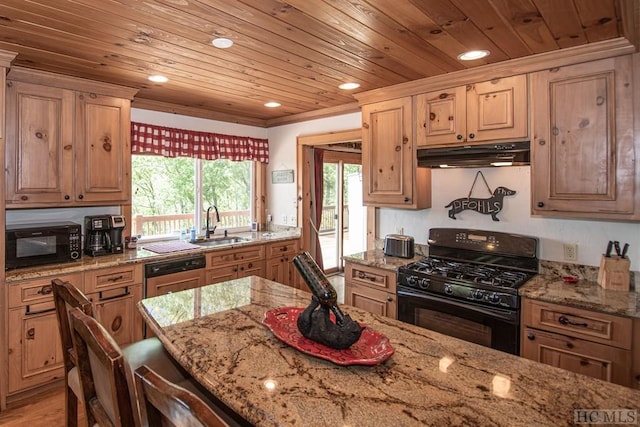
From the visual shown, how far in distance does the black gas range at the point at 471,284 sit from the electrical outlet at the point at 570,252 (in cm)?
18

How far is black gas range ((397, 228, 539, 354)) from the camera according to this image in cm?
223

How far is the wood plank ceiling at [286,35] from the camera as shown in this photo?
1755 mm

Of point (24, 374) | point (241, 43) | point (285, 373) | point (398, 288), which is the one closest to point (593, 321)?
point (398, 288)

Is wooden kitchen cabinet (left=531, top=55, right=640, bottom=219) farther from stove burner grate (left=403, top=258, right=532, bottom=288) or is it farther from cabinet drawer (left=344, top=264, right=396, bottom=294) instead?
cabinet drawer (left=344, top=264, right=396, bottom=294)

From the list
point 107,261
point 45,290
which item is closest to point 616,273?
point 107,261

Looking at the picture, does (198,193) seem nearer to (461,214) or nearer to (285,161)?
(285,161)

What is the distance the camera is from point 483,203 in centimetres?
291

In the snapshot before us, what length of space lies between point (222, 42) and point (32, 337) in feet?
7.76

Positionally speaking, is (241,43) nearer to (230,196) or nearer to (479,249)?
(479,249)

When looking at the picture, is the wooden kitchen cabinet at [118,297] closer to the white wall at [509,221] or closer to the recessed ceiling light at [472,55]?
the white wall at [509,221]

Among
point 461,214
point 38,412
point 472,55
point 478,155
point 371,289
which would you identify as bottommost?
point 38,412

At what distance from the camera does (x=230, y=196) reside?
179 inches

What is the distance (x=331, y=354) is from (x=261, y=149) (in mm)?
3722

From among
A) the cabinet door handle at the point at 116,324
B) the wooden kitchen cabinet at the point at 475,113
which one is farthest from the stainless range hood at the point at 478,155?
the cabinet door handle at the point at 116,324
